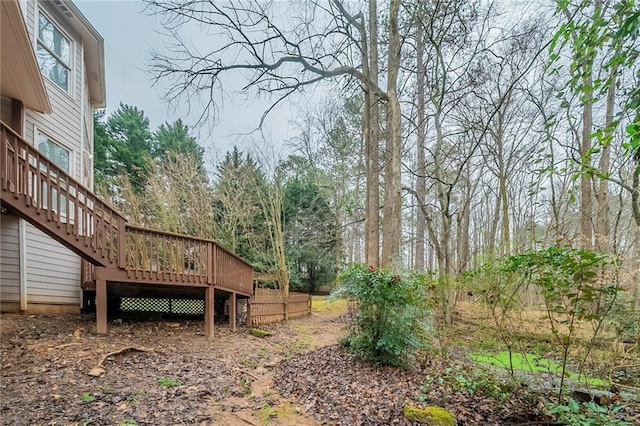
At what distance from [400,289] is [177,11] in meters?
6.23

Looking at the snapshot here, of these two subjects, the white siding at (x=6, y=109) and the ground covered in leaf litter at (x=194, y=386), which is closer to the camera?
the ground covered in leaf litter at (x=194, y=386)

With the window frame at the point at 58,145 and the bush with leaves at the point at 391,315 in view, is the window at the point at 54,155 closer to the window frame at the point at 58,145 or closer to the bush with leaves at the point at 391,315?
the window frame at the point at 58,145

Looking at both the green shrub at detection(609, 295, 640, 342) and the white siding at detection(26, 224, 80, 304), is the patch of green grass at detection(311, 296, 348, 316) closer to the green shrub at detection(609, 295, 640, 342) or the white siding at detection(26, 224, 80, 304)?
the white siding at detection(26, 224, 80, 304)

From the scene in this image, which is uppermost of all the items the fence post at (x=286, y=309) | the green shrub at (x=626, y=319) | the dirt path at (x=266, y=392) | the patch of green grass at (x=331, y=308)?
the green shrub at (x=626, y=319)

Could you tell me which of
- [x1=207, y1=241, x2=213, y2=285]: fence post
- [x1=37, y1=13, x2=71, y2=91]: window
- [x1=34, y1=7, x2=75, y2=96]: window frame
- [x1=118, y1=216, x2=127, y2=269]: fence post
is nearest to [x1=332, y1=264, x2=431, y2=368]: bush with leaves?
[x1=207, y1=241, x2=213, y2=285]: fence post

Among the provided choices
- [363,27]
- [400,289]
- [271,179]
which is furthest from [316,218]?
[400,289]

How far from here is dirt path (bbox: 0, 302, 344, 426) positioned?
3141 millimetres

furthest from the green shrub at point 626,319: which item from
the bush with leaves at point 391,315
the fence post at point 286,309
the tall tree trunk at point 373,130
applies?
the fence post at point 286,309

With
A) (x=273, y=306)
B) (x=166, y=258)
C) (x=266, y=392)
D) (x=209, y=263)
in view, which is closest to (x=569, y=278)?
(x=266, y=392)

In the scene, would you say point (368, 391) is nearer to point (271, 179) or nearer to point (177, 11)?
point (177, 11)

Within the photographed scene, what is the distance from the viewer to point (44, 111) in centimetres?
613

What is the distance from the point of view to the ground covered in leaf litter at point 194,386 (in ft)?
10.4

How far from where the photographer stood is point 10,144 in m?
4.50

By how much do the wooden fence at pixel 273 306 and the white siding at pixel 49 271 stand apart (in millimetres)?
4331
